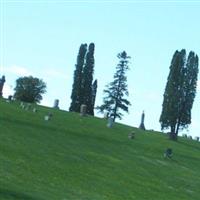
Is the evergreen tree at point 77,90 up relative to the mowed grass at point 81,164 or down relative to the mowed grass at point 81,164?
up

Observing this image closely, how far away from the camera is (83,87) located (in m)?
82.4

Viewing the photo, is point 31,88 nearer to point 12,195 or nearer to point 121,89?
point 121,89

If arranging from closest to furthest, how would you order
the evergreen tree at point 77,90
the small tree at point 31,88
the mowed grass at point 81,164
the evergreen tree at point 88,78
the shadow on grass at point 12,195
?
the shadow on grass at point 12,195, the mowed grass at point 81,164, the evergreen tree at point 77,90, the evergreen tree at point 88,78, the small tree at point 31,88

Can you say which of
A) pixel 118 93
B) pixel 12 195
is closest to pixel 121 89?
pixel 118 93

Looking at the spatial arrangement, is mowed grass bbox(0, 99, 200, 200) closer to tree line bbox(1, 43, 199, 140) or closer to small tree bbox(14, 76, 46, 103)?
tree line bbox(1, 43, 199, 140)

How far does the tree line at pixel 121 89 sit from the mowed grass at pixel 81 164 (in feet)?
62.6

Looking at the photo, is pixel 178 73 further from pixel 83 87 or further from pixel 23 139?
pixel 23 139

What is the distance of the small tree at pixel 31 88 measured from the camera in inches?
3631

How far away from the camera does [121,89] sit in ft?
291

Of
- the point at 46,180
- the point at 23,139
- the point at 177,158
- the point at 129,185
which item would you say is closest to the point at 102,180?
the point at 129,185

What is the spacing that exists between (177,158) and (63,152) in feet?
47.6

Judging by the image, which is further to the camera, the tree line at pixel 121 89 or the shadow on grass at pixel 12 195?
the tree line at pixel 121 89

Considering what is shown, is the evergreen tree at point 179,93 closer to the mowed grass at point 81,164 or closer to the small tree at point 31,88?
the mowed grass at point 81,164

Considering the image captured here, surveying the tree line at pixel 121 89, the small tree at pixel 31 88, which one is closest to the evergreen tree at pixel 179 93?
the tree line at pixel 121 89
